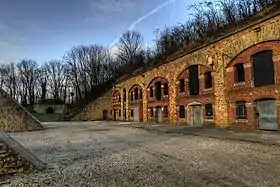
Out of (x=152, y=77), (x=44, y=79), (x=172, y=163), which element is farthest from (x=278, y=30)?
(x=44, y=79)

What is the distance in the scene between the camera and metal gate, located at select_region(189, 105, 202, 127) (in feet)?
83.4

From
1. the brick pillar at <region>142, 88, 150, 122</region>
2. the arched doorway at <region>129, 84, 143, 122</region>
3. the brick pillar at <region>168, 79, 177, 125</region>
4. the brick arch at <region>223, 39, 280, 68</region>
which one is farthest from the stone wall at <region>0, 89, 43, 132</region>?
the brick arch at <region>223, 39, 280, 68</region>

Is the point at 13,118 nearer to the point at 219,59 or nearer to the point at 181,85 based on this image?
the point at 181,85

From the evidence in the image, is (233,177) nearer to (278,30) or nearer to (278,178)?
(278,178)

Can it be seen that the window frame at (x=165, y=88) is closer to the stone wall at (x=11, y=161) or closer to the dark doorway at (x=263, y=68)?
the dark doorway at (x=263, y=68)

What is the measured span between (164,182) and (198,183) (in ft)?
2.50

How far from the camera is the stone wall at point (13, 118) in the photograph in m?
28.3

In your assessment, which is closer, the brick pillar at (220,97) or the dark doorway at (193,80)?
the brick pillar at (220,97)

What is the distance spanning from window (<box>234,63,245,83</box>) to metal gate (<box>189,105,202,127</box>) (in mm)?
5145

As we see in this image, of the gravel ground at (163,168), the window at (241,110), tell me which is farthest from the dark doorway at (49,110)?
the gravel ground at (163,168)

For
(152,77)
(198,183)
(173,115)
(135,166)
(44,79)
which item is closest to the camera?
(198,183)

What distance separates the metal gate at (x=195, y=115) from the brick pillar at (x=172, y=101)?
2859 mm

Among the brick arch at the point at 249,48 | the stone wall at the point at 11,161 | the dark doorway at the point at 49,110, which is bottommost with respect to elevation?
the stone wall at the point at 11,161

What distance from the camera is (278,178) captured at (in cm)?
723
